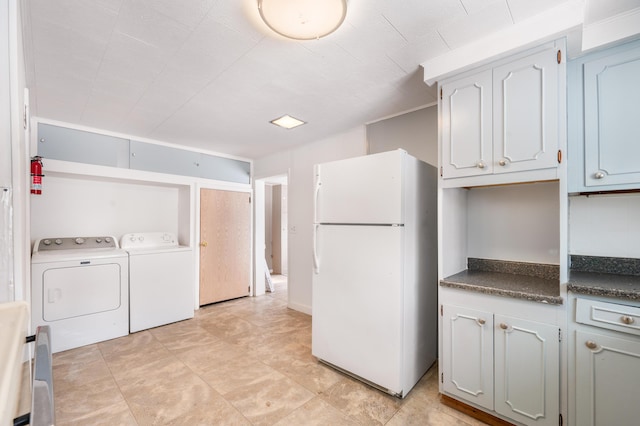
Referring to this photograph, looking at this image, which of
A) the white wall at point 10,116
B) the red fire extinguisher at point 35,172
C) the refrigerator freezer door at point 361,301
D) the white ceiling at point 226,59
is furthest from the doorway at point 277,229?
the white wall at point 10,116

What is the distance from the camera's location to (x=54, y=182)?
3150mm

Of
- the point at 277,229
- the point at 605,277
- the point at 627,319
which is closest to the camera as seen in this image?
the point at 627,319

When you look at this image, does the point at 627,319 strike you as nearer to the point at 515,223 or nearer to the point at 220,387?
the point at 515,223

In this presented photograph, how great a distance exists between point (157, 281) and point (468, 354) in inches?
130

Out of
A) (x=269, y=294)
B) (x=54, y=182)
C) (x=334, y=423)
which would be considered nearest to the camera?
(x=334, y=423)

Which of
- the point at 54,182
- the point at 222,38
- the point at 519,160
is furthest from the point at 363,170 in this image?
the point at 54,182

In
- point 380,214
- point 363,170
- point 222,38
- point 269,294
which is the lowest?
point 269,294

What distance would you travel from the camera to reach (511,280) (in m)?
1.91

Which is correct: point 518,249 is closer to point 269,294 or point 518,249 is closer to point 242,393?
point 242,393

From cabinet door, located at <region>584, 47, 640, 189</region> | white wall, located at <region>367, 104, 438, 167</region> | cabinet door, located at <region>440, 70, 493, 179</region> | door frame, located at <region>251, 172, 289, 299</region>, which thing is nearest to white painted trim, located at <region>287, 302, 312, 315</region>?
door frame, located at <region>251, 172, 289, 299</region>

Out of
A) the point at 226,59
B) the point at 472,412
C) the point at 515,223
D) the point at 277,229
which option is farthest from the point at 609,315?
the point at 277,229

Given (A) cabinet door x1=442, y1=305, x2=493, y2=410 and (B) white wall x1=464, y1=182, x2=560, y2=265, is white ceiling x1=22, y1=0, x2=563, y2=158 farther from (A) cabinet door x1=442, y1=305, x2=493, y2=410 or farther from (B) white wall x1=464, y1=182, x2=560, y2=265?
(A) cabinet door x1=442, y1=305, x2=493, y2=410

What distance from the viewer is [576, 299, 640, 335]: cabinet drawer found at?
53.0 inches

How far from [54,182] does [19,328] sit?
3.22 meters
